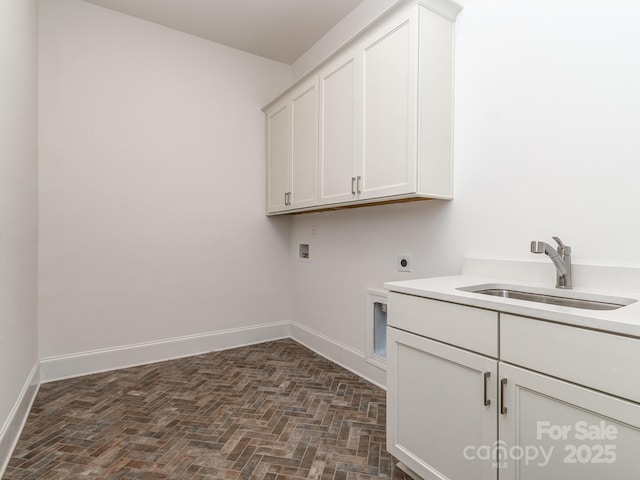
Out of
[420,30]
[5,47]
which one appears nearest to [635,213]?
[420,30]

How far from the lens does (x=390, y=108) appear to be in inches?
81.0

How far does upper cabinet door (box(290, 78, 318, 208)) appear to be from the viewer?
9.11 feet

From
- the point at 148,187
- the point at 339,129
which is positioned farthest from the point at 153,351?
the point at 339,129

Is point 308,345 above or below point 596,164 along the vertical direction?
below

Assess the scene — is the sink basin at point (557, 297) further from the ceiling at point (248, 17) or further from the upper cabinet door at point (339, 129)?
the ceiling at point (248, 17)

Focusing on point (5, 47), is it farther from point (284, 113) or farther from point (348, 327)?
point (348, 327)

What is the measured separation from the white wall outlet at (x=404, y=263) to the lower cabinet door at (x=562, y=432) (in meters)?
1.18

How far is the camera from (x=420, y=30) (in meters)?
1.89

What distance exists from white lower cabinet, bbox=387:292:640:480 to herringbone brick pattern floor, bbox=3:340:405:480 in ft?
1.22

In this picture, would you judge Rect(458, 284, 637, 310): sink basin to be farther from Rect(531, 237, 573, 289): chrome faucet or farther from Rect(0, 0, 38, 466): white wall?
Rect(0, 0, 38, 466): white wall

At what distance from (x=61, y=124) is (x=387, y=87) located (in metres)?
2.55

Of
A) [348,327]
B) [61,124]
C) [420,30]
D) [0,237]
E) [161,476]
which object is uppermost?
[420,30]

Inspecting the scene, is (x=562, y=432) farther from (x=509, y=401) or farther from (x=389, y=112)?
(x=389, y=112)

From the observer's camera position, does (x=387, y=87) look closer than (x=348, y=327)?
Yes
